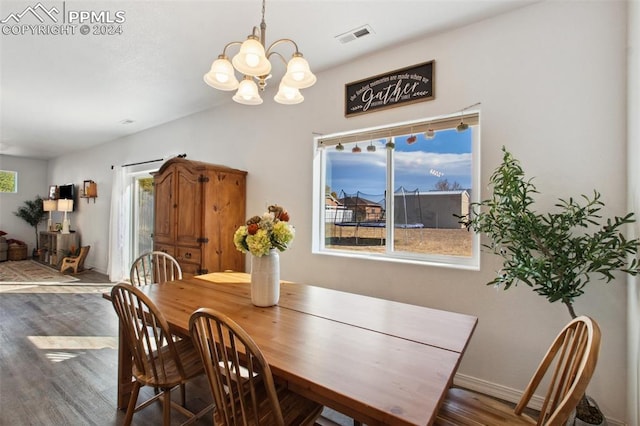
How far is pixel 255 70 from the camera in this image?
1.46 metres

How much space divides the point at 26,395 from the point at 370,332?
2.44 m

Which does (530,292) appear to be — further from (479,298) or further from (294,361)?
(294,361)

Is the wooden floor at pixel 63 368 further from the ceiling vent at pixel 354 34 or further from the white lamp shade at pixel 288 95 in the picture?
the ceiling vent at pixel 354 34

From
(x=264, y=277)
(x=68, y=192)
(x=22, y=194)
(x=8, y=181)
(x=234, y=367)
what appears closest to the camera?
(x=234, y=367)

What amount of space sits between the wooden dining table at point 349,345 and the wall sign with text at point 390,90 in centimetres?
165

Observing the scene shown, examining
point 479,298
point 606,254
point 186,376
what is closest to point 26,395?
point 186,376

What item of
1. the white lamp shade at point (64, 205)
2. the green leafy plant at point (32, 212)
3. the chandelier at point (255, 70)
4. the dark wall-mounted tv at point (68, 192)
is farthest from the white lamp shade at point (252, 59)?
the green leafy plant at point (32, 212)

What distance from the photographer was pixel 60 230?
671cm

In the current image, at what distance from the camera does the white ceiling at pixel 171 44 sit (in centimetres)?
198

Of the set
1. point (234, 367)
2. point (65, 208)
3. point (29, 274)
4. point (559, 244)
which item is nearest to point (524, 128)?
point (559, 244)

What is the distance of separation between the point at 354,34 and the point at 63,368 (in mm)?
3541

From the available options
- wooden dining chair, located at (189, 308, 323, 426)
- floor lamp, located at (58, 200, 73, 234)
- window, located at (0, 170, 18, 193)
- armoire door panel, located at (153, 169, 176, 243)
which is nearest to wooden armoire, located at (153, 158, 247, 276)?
armoire door panel, located at (153, 169, 176, 243)

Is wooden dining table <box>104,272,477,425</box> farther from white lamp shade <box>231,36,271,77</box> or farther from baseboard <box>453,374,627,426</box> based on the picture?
white lamp shade <box>231,36,271,77</box>

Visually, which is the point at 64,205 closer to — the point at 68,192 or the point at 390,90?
the point at 68,192
